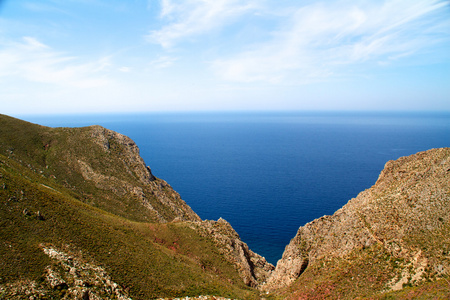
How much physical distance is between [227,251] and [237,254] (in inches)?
104

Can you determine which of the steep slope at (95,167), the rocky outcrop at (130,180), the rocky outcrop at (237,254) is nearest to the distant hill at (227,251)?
the rocky outcrop at (237,254)

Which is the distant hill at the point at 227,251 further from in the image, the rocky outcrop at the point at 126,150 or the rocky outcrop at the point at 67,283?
the rocky outcrop at the point at 126,150

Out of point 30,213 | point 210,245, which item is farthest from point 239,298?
point 30,213

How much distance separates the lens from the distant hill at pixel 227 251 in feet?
108

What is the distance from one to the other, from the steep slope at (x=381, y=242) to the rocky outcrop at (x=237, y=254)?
6.19 metres

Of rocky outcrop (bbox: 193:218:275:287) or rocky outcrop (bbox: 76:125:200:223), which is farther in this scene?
rocky outcrop (bbox: 76:125:200:223)

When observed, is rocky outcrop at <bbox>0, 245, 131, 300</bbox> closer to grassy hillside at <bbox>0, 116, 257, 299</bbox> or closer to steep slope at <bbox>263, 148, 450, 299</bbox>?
grassy hillside at <bbox>0, 116, 257, 299</bbox>

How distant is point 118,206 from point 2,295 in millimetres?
48805

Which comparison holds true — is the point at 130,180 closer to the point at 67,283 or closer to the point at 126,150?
the point at 126,150

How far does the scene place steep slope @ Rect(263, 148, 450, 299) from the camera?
A: 35938 millimetres

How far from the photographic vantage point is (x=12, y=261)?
104ft

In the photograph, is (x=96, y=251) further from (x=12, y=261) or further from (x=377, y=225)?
(x=377, y=225)

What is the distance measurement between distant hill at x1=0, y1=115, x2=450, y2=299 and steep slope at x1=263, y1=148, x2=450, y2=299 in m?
0.15

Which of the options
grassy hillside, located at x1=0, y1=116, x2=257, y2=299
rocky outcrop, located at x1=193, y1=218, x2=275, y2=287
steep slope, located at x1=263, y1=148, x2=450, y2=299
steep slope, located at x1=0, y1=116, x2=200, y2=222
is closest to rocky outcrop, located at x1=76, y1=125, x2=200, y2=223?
steep slope, located at x1=0, y1=116, x2=200, y2=222
